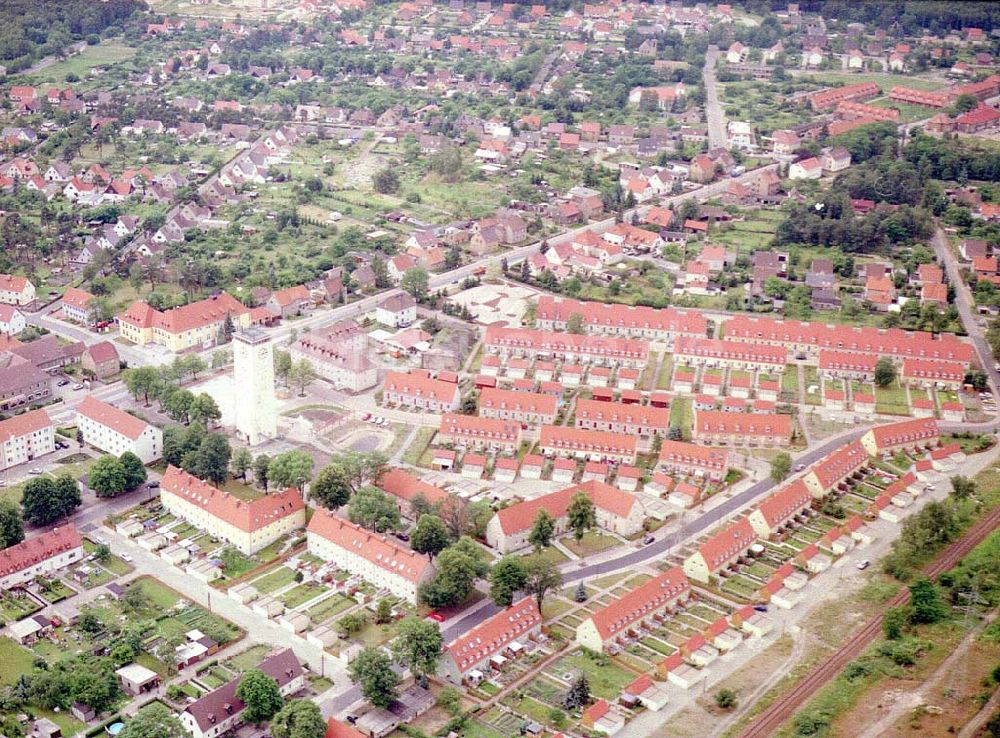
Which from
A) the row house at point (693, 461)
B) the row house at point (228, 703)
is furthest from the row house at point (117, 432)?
the row house at point (693, 461)

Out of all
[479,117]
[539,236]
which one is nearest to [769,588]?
[539,236]

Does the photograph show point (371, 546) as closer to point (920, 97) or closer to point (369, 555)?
point (369, 555)

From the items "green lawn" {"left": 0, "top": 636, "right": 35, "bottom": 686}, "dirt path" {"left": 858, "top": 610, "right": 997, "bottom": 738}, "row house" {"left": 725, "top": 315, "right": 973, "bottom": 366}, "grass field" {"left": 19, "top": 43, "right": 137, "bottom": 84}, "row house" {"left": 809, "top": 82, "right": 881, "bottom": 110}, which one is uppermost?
"row house" {"left": 809, "top": 82, "right": 881, "bottom": 110}

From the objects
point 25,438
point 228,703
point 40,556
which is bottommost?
point 40,556

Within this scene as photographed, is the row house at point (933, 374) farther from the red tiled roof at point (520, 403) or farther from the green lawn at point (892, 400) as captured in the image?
the red tiled roof at point (520, 403)

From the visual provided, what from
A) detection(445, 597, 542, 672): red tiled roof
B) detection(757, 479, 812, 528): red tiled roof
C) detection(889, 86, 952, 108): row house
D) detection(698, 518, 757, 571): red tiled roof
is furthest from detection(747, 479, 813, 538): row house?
detection(889, 86, 952, 108): row house

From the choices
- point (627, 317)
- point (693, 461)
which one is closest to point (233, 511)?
point (693, 461)

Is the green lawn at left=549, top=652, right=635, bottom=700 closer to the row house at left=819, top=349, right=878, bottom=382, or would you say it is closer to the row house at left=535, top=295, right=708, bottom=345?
the row house at left=819, top=349, right=878, bottom=382
